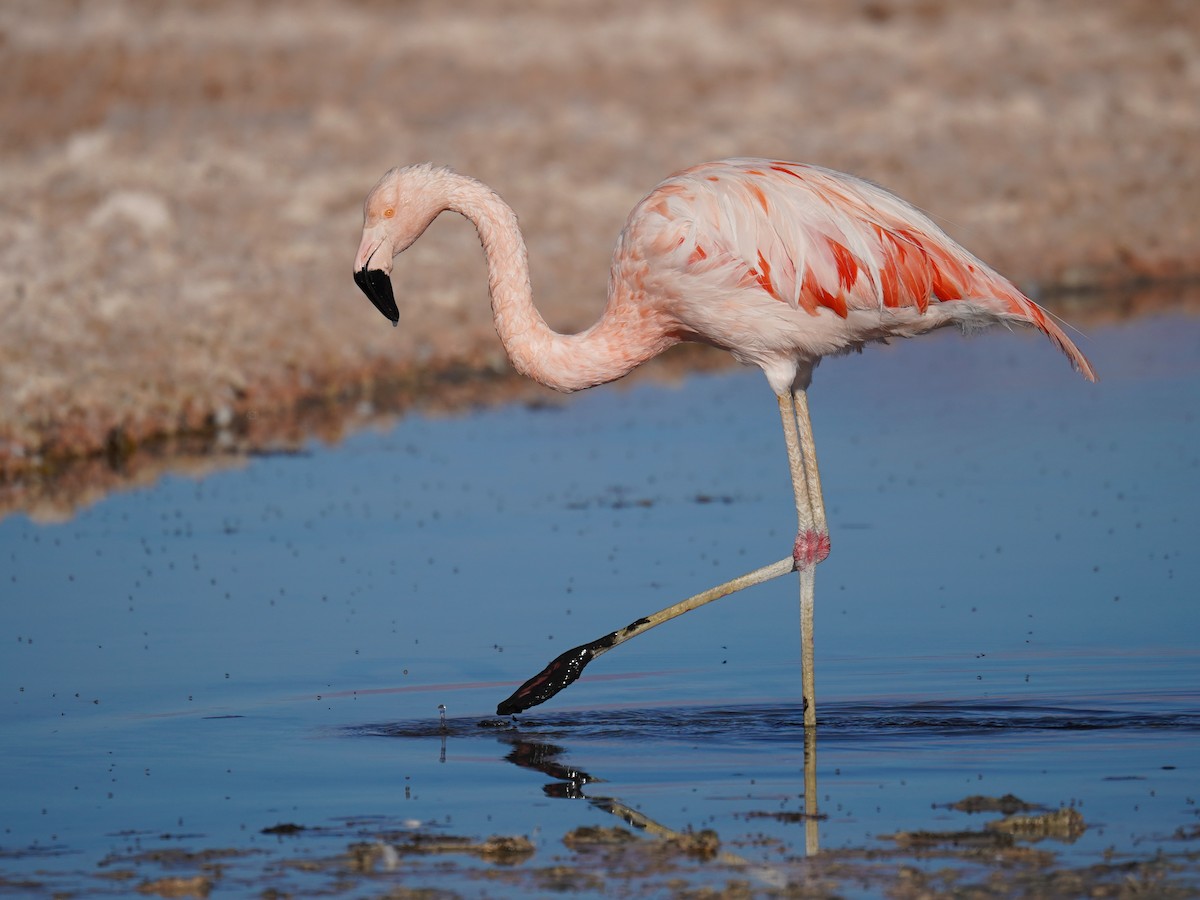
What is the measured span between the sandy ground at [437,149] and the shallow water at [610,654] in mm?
2234

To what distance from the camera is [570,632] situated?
26.3 ft

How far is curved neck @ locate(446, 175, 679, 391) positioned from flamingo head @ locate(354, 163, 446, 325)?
0.45ft

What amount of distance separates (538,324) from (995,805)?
8.87 feet

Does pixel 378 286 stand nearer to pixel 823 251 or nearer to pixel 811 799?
pixel 823 251

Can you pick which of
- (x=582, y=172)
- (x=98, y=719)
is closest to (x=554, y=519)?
(x=98, y=719)

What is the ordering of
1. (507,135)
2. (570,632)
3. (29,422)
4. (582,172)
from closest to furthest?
(570,632), (29,422), (582,172), (507,135)

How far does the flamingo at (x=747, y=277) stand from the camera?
7.16 m

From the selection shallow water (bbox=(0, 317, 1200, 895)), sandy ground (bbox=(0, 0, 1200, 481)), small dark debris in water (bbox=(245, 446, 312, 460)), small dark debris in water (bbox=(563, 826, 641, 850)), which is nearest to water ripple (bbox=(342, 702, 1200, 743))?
shallow water (bbox=(0, 317, 1200, 895))

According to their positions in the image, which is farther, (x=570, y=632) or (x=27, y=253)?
(x=27, y=253)

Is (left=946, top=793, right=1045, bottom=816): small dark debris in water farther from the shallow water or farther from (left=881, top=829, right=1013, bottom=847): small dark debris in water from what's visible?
(left=881, top=829, right=1013, bottom=847): small dark debris in water

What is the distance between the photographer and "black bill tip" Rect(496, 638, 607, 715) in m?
6.87

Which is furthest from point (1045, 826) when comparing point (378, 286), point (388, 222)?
point (388, 222)

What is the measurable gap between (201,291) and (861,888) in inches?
468

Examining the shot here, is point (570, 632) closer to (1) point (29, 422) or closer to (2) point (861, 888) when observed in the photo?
(2) point (861, 888)
